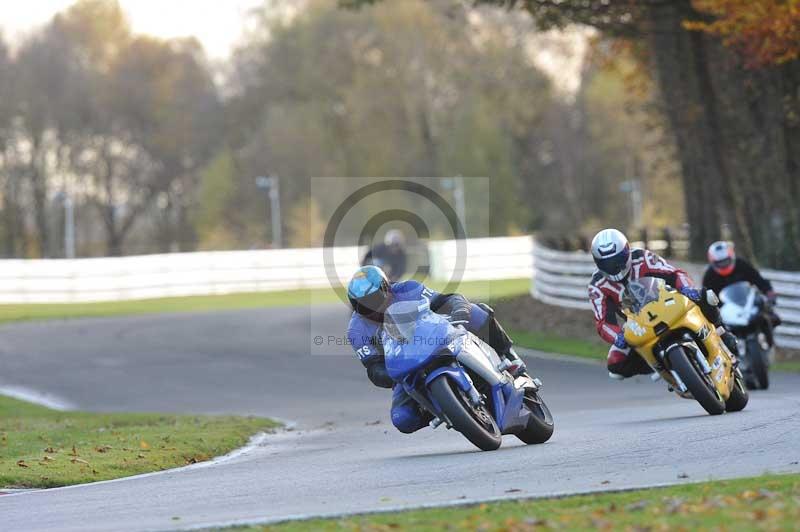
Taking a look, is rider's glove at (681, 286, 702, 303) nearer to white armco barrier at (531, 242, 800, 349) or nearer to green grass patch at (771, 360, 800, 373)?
green grass patch at (771, 360, 800, 373)

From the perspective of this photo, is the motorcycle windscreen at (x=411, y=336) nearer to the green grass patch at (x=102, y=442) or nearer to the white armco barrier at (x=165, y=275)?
the green grass patch at (x=102, y=442)

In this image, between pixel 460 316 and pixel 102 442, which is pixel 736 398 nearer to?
pixel 460 316

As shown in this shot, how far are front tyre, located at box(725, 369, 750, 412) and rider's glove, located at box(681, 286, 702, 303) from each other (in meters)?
0.78

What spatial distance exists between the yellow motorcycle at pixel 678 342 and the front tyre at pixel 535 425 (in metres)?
1.25

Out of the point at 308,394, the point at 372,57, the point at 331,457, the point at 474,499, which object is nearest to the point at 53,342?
the point at 308,394

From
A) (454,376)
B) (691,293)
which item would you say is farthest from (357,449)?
(691,293)

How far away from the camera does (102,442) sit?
1451 centimetres

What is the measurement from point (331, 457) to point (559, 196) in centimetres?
6880

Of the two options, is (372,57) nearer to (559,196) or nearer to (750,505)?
(559,196)

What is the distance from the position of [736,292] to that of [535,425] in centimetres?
664

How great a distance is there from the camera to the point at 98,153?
77250mm

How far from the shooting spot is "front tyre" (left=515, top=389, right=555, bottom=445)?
11.8m

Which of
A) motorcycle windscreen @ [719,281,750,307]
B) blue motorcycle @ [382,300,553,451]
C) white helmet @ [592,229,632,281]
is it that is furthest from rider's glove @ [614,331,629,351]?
motorcycle windscreen @ [719,281,750,307]

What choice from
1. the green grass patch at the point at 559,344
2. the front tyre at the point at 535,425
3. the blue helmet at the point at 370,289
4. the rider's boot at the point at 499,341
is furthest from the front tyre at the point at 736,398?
the green grass patch at the point at 559,344
